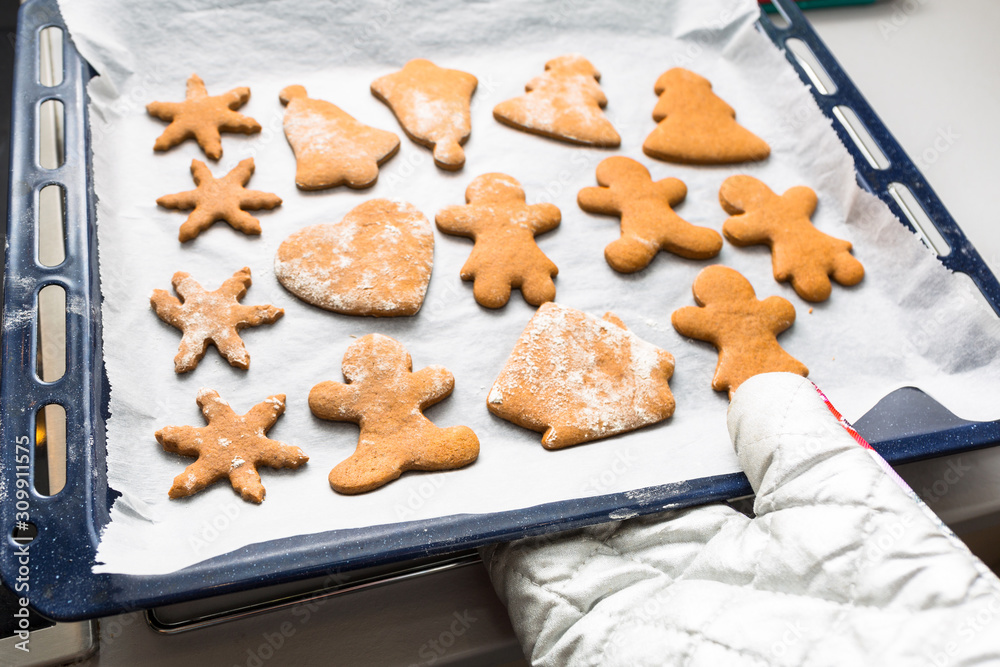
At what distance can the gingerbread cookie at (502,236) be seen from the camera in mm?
1220

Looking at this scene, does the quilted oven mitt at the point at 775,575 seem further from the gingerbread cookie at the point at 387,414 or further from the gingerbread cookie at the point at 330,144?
the gingerbread cookie at the point at 330,144

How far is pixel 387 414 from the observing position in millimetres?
1066

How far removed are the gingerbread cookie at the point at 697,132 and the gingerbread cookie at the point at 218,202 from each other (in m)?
0.70

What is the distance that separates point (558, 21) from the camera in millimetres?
1652

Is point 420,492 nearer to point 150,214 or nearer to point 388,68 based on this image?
point 150,214

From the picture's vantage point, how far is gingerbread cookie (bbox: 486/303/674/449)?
1084 millimetres

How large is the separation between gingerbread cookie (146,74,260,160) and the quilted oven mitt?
86cm

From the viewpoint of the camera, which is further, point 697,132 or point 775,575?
point 697,132

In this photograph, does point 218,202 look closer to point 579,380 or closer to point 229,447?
point 229,447

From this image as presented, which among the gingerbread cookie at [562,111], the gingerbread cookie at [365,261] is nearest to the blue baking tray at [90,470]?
the gingerbread cookie at [365,261]

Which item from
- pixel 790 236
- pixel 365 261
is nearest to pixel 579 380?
pixel 365 261

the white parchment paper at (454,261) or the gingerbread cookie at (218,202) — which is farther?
the gingerbread cookie at (218,202)

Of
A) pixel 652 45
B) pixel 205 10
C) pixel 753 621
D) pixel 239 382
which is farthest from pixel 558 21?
pixel 753 621

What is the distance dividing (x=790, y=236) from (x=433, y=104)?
2.20ft
